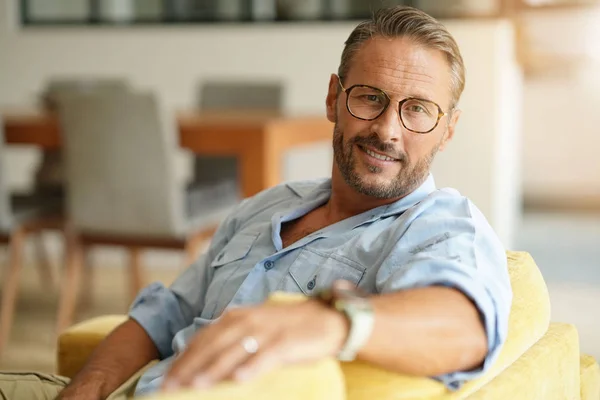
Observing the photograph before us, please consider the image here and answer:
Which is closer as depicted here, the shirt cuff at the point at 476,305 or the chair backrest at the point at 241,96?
the shirt cuff at the point at 476,305

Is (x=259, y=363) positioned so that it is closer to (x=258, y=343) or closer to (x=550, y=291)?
(x=258, y=343)

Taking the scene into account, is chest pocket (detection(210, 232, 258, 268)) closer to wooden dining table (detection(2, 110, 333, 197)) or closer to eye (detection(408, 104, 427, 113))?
eye (detection(408, 104, 427, 113))

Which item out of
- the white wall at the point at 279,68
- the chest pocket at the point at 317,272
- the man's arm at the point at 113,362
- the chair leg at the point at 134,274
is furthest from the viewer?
the white wall at the point at 279,68

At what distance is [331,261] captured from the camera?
1.33 metres

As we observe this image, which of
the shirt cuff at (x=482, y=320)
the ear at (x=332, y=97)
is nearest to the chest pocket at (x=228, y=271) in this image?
the ear at (x=332, y=97)

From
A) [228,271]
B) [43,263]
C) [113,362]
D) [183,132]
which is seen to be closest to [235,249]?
[228,271]

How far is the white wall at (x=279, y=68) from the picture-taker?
14.3 feet

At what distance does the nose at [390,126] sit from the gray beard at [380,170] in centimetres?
1

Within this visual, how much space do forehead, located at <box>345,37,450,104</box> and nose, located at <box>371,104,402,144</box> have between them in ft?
0.10

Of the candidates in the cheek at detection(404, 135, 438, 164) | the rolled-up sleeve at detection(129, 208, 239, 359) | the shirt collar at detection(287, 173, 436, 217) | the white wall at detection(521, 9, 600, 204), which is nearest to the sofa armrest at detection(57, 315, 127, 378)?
the rolled-up sleeve at detection(129, 208, 239, 359)

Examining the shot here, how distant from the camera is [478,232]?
1.20 metres

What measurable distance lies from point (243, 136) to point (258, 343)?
228 cm

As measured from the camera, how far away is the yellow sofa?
2.79 ft

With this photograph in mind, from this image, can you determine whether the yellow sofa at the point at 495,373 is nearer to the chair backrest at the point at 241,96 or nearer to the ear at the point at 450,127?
the ear at the point at 450,127
